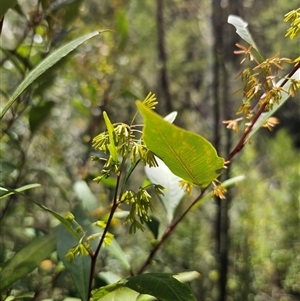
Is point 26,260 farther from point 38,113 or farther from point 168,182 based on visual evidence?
point 38,113

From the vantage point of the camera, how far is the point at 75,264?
680 millimetres

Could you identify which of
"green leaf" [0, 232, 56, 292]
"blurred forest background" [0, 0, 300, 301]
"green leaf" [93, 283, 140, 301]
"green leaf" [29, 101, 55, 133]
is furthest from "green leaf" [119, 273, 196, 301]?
"blurred forest background" [0, 0, 300, 301]

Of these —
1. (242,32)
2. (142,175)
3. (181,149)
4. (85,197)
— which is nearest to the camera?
(181,149)

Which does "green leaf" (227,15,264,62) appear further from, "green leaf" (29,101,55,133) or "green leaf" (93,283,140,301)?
"green leaf" (29,101,55,133)

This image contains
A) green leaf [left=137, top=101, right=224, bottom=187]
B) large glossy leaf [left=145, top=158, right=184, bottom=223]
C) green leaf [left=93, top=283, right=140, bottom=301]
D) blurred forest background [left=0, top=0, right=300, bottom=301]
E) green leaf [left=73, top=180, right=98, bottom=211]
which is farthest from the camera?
blurred forest background [left=0, top=0, right=300, bottom=301]

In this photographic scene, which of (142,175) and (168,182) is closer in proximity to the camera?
(168,182)

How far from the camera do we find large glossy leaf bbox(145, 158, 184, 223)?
818 mm

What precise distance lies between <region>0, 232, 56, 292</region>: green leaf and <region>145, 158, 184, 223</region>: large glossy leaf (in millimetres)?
184

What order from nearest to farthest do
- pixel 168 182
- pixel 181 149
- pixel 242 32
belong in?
1. pixel 181 149
2. pixel 242 32
3. pixel 168 182

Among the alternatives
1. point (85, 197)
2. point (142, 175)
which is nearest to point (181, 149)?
point (85, 197)

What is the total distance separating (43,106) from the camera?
103 cm

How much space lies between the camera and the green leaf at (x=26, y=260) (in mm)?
694

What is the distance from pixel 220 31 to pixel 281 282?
99 centimetres

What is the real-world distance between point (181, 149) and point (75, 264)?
292 mm
